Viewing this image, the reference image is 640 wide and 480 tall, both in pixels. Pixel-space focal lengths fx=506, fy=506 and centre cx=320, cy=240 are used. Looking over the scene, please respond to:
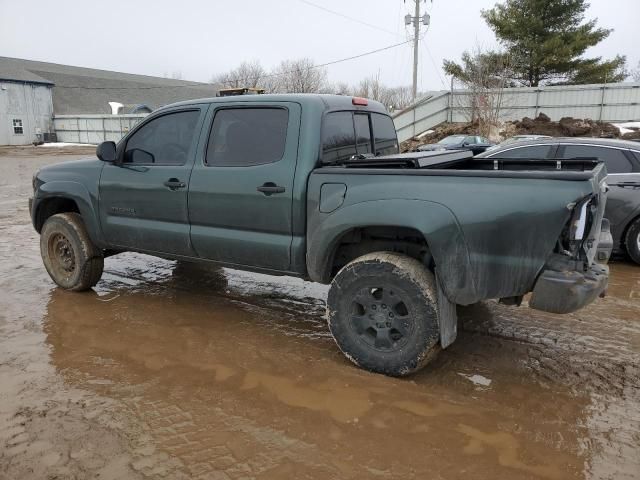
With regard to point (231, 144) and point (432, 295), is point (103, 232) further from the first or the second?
point (432, 295)

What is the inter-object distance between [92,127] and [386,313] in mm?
45138

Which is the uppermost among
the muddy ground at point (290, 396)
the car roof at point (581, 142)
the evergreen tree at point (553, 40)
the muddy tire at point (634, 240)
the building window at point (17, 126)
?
the evergreen tree at point (553, 40)

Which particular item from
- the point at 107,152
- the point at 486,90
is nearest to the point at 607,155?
the point at 107,152

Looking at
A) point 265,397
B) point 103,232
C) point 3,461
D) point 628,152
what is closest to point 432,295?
point 265,397

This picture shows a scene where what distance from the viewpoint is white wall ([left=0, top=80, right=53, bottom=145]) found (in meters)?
42.8

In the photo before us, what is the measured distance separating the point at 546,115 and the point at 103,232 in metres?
27.3

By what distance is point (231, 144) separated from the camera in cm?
423

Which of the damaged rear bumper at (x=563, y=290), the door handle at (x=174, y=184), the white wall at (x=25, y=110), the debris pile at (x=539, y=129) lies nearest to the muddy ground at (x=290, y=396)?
the damaged rear bumper at (x=563, y=290)

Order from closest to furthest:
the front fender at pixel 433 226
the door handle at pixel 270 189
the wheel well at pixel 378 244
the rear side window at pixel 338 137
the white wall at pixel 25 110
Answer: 1. the front fender at pixel 433 226
2. the wheel well at pixel 378 244
3. the door handle at pixel 270 189
4. the rear side window at pixel 338 137
5. the white wall at pixel 25 110

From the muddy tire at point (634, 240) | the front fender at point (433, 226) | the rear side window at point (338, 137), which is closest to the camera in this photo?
the front fender at point (433, 226)

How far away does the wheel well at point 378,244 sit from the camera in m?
3.59

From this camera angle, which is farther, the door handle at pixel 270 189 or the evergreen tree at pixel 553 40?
the evergreen tree at pixel 553 40

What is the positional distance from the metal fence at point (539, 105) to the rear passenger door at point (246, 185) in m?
25.3

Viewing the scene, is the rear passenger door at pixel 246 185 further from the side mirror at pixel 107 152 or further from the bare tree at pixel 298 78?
the bare tree at pixel 298 78
